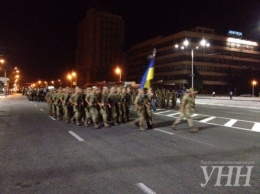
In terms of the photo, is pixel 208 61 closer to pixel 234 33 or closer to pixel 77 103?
pixel 234 33

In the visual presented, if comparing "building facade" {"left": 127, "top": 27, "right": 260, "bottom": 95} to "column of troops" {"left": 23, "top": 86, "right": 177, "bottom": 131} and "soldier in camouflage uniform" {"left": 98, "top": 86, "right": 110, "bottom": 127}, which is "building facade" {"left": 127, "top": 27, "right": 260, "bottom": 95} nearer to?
"column of troops" {"left": 23, "top": 86, "right": 177, "bottom": 131}

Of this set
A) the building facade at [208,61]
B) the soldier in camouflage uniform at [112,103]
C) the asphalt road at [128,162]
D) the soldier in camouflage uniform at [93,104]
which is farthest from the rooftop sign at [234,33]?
the asphalt road at [128,162]

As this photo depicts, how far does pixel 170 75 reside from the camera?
302 ft

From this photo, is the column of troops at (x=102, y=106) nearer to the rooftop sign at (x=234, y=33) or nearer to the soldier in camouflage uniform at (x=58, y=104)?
the soldier in camouflage uniform at (x=58, y=104)

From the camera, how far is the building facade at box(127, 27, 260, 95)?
282ft

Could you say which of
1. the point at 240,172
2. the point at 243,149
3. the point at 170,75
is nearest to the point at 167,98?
the point at 243,149

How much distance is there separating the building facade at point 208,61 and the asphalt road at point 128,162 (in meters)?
72.5

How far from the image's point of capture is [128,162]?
7.41 metres

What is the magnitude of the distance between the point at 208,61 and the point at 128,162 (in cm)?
8698

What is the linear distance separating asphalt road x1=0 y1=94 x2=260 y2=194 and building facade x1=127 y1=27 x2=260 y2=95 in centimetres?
7250

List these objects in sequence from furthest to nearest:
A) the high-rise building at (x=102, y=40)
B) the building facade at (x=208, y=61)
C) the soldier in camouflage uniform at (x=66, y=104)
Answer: the high-rise building at (x=102, y=40)
the building facade at (x=208, y=61)
the soldier in camouflage uniform at (x=66, y=104)

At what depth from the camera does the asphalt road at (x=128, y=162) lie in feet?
18.4

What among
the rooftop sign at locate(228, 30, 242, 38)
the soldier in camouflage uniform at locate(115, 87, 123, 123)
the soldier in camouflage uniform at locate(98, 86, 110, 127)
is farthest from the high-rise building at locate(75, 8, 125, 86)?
the soldier in camouflage uniform at locate(98, 86, 110, 127)

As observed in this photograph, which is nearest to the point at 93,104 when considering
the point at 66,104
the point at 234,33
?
the point at 66,104
